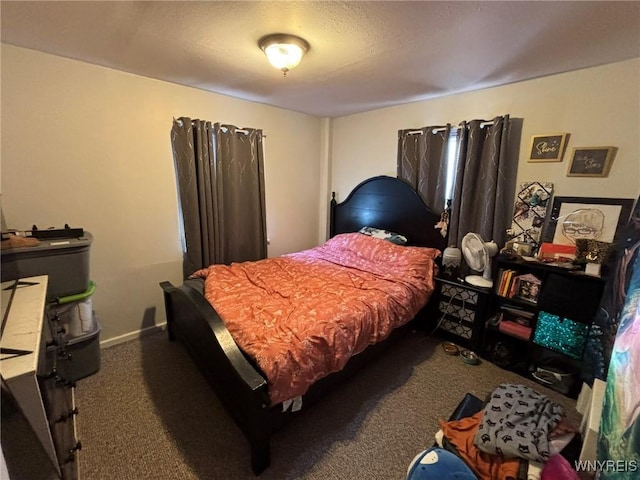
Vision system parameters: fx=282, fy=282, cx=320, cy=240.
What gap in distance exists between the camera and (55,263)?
183cm

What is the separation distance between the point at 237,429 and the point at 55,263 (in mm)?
1581

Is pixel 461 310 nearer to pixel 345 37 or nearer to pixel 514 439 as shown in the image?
pixel 514 439

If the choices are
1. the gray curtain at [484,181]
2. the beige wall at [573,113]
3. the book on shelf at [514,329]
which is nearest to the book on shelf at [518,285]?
the book on shelf at [514,329]

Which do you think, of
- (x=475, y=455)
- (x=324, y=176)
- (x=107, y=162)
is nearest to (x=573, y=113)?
(x=475, y=455)

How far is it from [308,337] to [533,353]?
2041 mm

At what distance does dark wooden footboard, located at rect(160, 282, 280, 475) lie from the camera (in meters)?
→ 1.37

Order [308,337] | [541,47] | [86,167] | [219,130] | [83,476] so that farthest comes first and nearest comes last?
[219,130]
[86,167]
[541,47]
[308,337]
[83,476]

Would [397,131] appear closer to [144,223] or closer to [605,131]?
[605,131]

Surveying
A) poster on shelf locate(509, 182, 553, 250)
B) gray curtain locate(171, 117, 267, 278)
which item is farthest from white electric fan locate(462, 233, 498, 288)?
gray curtain locate(171, 117, 267, 278)

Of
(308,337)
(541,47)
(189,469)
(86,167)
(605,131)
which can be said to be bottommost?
(189,469)

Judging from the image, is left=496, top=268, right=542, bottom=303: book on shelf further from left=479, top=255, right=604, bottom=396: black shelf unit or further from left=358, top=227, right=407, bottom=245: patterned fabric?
left=358, top=227, right=407, bottom=245: patterned fabric

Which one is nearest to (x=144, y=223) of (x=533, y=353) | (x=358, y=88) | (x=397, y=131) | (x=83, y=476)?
(x=83, y=476)

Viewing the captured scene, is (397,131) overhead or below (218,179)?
overhead

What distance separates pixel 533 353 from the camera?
2.35 meters
